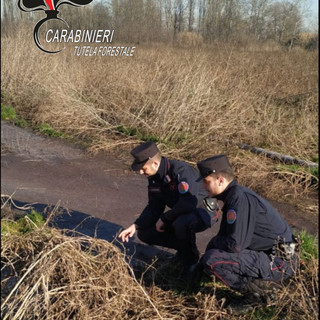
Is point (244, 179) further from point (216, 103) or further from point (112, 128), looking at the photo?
point (112, 128)

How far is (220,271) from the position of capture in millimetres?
3436

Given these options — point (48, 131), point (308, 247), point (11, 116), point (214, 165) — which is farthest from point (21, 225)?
point (11, 116)

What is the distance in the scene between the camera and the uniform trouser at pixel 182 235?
13.2 ft

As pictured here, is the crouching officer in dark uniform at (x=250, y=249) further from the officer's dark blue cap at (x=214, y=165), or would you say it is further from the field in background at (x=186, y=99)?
the field in background at (x=186, y=99)

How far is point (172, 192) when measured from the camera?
13.7 ft

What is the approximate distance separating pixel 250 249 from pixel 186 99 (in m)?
5.71

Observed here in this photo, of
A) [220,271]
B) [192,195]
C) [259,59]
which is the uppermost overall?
[259,59]

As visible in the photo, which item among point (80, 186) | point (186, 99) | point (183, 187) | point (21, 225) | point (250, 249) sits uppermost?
point (186, 99)

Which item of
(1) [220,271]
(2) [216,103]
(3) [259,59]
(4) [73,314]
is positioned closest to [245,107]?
(2) [216,103]

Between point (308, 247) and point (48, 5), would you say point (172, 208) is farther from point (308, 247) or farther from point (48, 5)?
point (48, 5)

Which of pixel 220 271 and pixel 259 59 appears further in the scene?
pixel 259 59

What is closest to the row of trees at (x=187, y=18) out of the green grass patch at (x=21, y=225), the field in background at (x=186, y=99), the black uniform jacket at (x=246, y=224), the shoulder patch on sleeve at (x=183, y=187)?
the field in background at (x=186, y=99)

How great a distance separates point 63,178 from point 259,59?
21.1 feet

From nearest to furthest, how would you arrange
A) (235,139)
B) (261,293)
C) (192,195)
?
(261,293), (192,195), (235,139)
